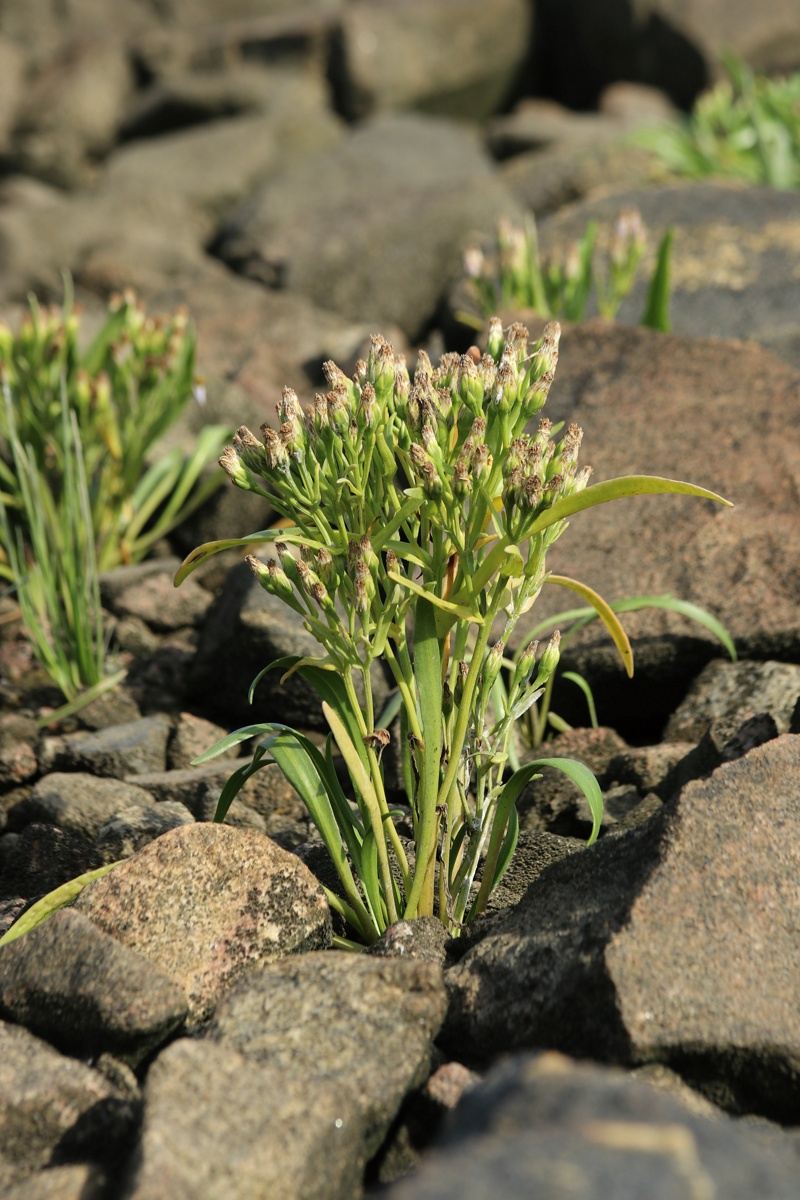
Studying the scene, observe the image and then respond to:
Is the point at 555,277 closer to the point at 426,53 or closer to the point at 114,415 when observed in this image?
the point at 114,415

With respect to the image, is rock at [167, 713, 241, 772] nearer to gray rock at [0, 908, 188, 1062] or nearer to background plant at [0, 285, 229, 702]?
background plant at [0, 285, 229, 702]

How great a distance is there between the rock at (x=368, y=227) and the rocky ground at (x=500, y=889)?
29 mm

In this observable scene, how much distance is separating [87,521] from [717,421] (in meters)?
1.87

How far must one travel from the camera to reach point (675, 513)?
10.8 ft

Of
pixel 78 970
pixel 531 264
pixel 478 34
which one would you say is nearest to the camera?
pixel 78 970

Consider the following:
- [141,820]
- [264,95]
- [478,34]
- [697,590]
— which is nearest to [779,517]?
[697,590]

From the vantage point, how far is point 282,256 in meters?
6.65

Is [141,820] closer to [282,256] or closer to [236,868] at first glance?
[236,868]

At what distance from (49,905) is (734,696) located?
5.30 feet

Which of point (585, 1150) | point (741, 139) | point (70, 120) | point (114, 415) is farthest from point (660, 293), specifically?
point (70, 120)

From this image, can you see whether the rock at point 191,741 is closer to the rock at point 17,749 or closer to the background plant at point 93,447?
the rock at point 17,749

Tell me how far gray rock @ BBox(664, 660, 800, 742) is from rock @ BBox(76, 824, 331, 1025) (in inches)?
43.6

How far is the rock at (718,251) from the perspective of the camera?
5.00 m

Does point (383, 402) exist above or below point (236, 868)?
above
